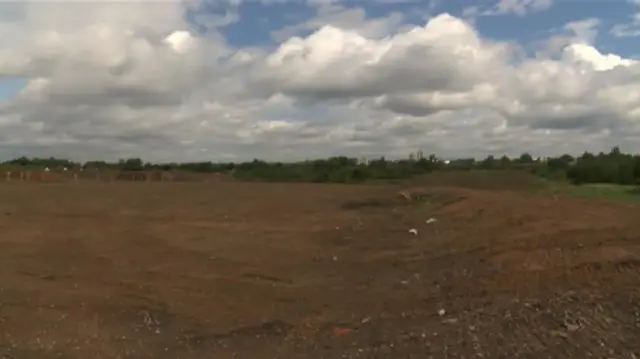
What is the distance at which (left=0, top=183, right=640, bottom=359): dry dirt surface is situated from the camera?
7621 mm

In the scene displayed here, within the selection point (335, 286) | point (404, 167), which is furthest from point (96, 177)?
point (335, 286)

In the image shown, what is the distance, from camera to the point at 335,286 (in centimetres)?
1262

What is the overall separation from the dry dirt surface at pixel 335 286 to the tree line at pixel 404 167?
22.4 metres

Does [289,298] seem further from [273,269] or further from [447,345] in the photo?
[447,345]

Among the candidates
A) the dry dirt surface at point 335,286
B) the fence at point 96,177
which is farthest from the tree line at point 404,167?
the dry dirt surface at point 335,286

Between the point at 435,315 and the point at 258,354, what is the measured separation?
2.27m

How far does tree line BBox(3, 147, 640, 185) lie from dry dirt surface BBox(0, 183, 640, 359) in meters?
22.4

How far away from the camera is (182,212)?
26516 millimetres

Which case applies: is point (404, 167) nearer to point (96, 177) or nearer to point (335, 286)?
point (96, 177)

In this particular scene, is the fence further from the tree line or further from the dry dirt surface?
the dry dirt surface

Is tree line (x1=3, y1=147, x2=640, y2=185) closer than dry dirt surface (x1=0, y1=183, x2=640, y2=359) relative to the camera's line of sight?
No

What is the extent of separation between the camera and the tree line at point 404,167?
137ft

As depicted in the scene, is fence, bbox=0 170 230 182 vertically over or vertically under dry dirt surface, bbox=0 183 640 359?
over

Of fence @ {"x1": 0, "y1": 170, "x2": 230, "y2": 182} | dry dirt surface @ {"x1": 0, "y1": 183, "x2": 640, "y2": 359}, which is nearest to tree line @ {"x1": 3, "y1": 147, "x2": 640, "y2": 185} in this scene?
fence @ {"x1": 0, "y1": 170, "x2": 230, "y2": 182}
